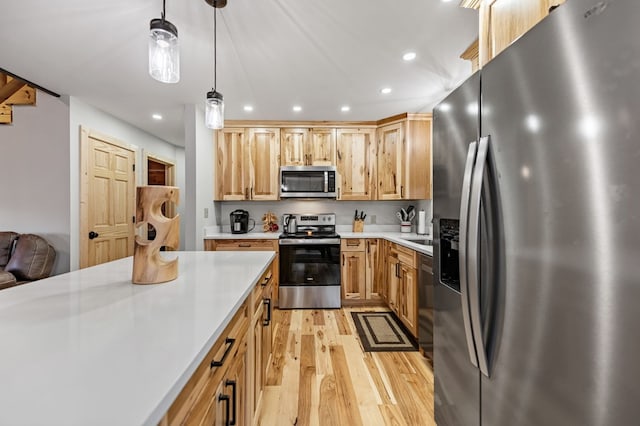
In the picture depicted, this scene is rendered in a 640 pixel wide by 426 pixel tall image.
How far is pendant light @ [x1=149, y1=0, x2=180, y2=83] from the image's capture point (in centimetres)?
117

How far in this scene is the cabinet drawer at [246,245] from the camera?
3416 mm

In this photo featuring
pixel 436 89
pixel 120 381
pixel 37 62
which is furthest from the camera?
pixel 436 89

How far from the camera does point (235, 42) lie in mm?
2002

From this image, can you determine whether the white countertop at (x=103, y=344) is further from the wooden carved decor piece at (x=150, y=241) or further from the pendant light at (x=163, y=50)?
the pendant light at (x=163, y=50)

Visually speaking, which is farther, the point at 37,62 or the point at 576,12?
the point at 37,62

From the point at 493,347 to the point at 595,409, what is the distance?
1.01 feet

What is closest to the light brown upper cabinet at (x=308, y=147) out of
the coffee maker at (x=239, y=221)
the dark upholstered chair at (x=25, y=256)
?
the coffee maker at (x=239, y=221)

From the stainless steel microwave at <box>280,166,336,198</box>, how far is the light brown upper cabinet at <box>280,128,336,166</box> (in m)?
0.13

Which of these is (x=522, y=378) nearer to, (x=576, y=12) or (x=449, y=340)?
(x=449, y=340)

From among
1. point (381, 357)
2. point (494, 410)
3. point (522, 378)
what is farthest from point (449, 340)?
point (381, 357)

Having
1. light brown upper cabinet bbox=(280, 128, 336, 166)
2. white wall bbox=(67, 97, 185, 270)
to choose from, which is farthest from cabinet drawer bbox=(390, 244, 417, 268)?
white wall bbox=(67, 97, 185, 270)

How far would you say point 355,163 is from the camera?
12.6 feet

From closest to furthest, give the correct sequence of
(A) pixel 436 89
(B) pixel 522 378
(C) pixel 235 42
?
(B) pixel 522 378
(C) pixel 235 42
(A) pixel 436 89

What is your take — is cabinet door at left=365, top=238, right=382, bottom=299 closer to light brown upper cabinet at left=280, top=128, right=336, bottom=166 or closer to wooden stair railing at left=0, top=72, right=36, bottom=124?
light brown upper cabinet at left=280, top=128, right=336, bottom=166
